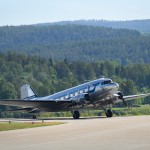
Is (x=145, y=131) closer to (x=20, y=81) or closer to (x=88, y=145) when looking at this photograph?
(x=88, y=145)

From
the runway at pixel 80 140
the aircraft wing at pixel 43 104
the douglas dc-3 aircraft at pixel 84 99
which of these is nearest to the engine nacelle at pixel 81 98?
the douglas dc-3 aircraft at pixel 84 99

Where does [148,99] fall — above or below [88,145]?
below

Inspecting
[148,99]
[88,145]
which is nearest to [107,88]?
[88,145]

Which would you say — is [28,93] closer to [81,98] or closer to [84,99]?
[81,98]

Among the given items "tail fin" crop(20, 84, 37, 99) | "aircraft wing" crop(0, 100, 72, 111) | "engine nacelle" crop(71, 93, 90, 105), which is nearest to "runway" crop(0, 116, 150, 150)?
"engine nacelle" crop(71, 93, 90, 105)

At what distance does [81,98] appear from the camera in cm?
5816

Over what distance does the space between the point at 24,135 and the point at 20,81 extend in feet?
508

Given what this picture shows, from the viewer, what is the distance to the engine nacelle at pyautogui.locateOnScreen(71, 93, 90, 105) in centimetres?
5781

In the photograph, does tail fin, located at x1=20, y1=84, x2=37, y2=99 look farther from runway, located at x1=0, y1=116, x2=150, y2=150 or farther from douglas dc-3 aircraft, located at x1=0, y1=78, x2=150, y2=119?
runway, located at x1=0, y1=116, x2=150, y2=150

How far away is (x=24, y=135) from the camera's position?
34.5 meters

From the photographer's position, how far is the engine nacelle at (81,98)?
5781cm

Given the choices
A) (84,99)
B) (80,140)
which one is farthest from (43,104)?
(80,140)

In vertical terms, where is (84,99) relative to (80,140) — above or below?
below

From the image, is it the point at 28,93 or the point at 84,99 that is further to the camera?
the point at 28,93
